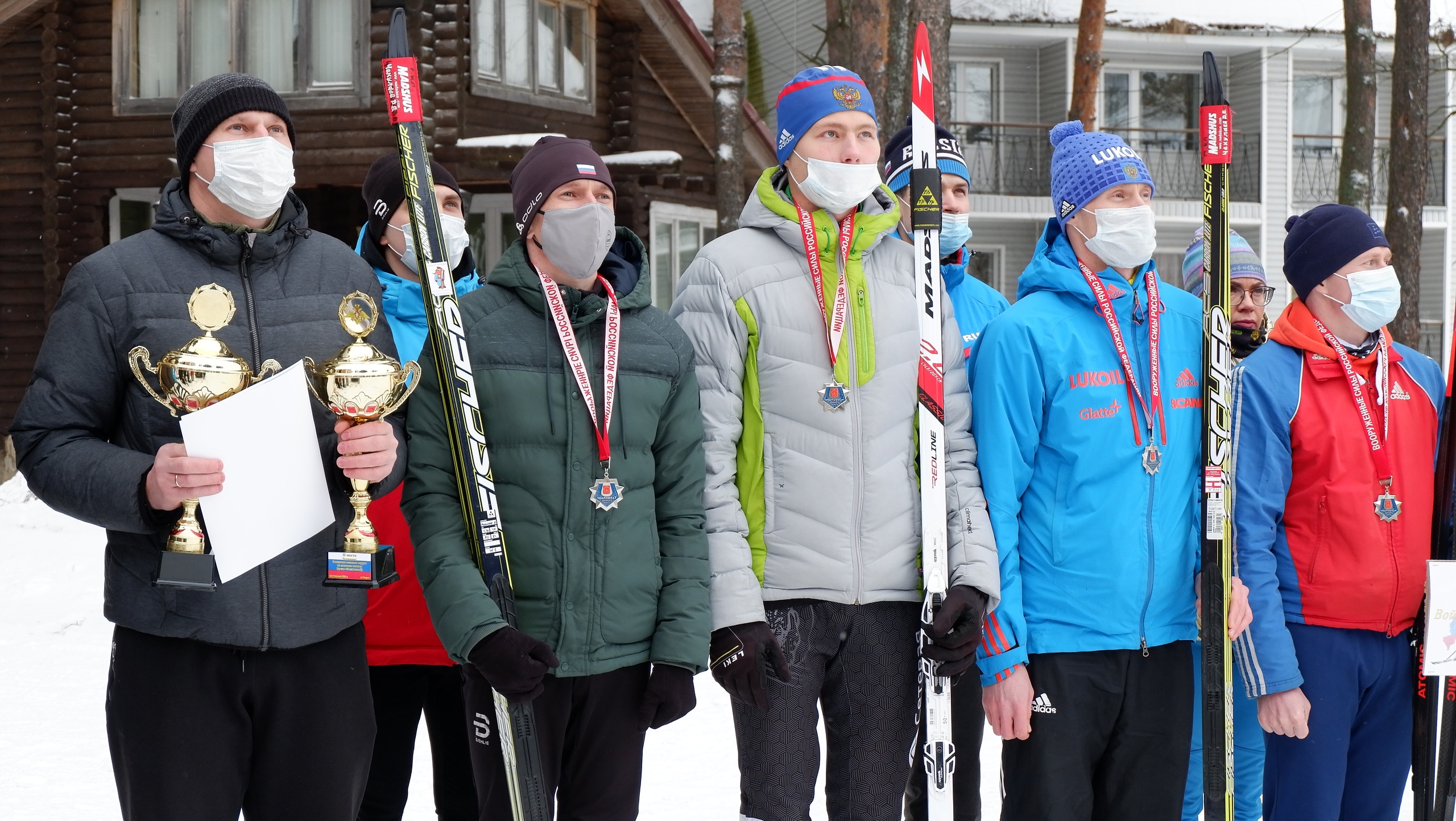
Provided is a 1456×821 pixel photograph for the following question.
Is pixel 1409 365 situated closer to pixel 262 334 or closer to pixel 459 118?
pixel 262 334

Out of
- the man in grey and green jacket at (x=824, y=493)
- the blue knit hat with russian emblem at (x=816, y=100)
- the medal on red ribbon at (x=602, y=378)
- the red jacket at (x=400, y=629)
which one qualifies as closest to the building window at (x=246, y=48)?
the red jacket at (x=400, y=629)

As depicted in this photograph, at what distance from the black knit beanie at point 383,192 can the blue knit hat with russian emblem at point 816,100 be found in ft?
4.26

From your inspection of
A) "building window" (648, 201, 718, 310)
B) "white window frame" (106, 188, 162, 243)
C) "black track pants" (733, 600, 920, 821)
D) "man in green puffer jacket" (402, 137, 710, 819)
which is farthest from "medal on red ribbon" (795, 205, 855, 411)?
"white window frame" (106, 188, 162, 243)

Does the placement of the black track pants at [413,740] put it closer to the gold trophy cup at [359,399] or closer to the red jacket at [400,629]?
the red jacket at [400,629]

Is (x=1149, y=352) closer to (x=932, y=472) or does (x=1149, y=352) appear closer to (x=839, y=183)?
(x=932, y=472)

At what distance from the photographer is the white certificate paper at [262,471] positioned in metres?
2.47

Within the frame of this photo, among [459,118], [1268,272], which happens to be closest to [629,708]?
[459,118]

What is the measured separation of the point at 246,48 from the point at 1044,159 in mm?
13398

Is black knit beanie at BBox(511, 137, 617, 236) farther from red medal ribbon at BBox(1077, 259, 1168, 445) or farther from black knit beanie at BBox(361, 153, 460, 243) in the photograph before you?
red medal ribbon at BBox(1077, 259, 1168, 445)

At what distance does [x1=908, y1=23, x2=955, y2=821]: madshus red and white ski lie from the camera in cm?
303

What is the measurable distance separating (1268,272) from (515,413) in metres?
22.6

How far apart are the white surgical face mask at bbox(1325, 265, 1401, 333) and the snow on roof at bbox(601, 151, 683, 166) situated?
9936 millimetres

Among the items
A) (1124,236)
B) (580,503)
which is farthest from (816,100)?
(580,503)

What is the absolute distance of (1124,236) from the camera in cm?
329
